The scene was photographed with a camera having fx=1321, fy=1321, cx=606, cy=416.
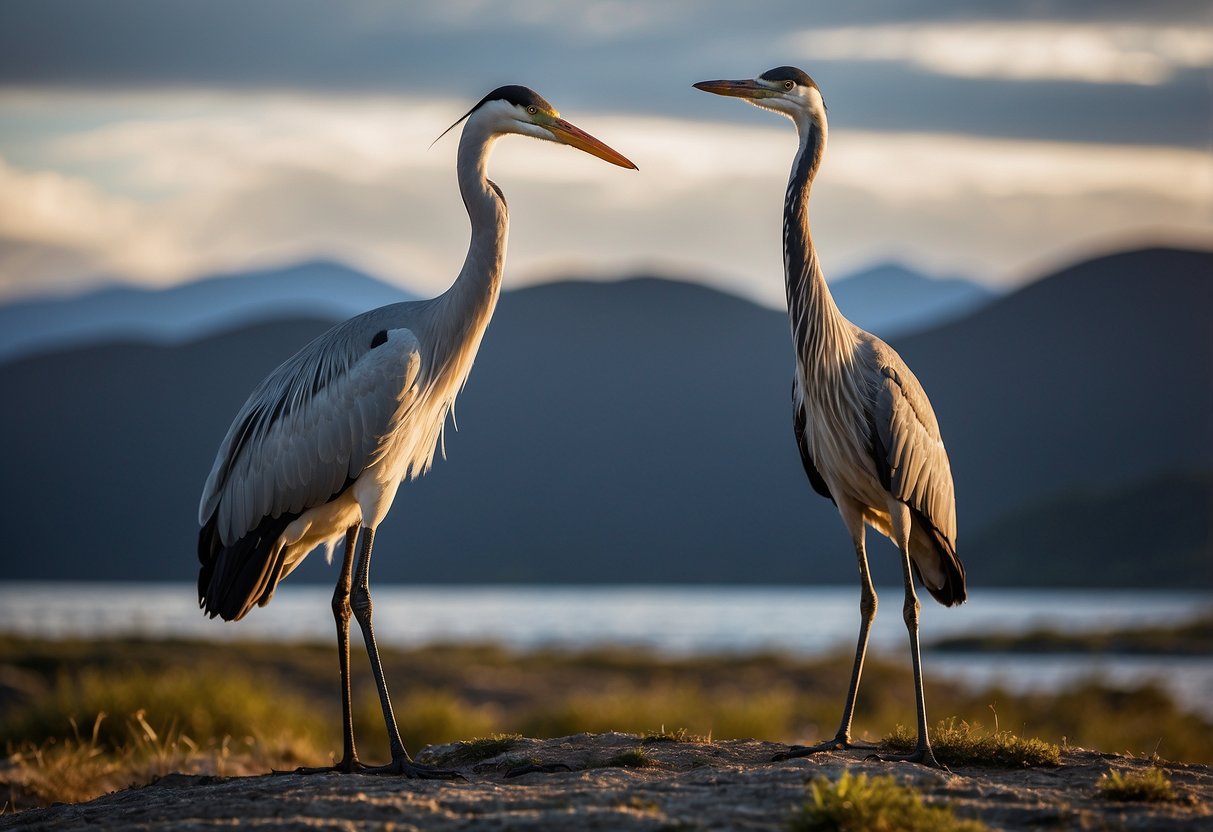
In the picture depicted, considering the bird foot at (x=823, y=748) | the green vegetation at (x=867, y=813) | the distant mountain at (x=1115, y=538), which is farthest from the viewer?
the distant mountain at (x=1115, y=538)

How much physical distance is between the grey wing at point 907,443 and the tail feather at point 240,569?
3.53 m

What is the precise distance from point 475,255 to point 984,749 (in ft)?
13.4

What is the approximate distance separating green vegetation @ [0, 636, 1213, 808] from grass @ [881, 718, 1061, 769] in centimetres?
2

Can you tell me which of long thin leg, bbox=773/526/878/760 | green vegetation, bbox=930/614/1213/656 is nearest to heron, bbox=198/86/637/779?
long thin leg, bbox=773/526/878/760

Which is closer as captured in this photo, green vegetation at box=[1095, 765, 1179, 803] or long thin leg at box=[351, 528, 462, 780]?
green vegetation at box=[1095, 765, 1179, 803]

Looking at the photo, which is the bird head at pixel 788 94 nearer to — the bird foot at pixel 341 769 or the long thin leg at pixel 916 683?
the long thin leg at pixel 916 683

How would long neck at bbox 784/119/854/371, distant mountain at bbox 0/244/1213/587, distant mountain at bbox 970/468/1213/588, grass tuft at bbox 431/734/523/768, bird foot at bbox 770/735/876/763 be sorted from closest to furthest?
bird foot at bbox 770/735/876/763 < grass tuft at bbox 431/734/523/768 < long neck at bbox 784/119/854/371 < distant mountain at bbox 970/468/1213/588 < distant mountain at bbox 0/244/1213/587

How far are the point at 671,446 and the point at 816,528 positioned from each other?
17.3m

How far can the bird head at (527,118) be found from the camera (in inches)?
320

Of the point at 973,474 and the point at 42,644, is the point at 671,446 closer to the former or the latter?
the point at 973,474

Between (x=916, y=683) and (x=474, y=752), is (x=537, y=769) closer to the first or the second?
(x=474, y=752)

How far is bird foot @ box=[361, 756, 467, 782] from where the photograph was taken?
22.5 feet

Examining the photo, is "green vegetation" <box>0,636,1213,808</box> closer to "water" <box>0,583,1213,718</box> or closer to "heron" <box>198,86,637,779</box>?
"heron" <box>198,86,637,779</box>

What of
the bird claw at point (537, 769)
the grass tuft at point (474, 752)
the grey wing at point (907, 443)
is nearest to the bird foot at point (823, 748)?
the bird claw at point (537, 769)
